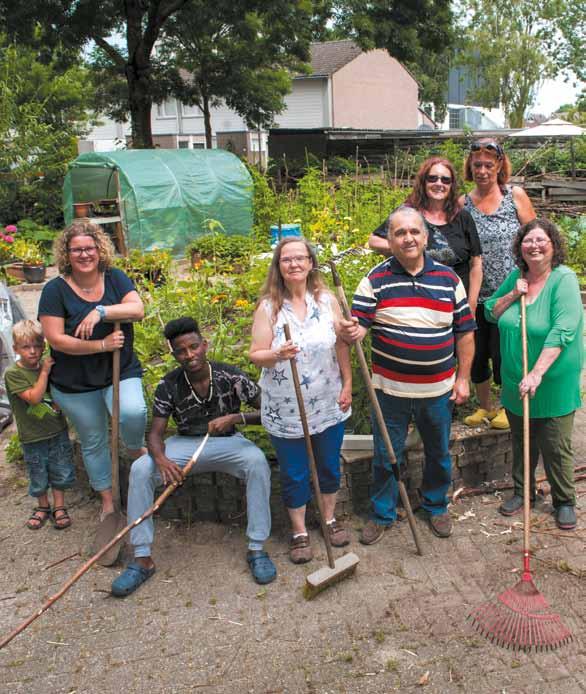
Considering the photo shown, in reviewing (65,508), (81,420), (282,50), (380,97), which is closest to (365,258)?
(81,420)

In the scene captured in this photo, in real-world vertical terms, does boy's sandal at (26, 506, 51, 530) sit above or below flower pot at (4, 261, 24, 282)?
below

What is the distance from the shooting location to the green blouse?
3633 mm

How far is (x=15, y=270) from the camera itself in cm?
1266

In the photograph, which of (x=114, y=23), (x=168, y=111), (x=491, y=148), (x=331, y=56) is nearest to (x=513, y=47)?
(x=331, y=56)

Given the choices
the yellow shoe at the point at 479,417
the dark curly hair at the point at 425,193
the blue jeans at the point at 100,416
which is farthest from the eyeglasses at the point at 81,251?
the yellow shoe at the point at 479,417

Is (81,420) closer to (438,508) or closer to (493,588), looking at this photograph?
(438,508)

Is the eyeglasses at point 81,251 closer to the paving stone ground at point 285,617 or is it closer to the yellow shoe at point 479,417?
the paving stone ground at point 285,617

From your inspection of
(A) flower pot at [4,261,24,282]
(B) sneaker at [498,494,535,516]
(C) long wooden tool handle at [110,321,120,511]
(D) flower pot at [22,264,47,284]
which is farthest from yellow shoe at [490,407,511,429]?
(A) flower pot at [4,261,24,282]

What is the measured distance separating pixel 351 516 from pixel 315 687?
4.65 feet

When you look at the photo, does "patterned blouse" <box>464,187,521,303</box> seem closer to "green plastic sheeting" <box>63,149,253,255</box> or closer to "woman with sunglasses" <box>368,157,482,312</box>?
"woman with sunglasses" <box>368,157,482,312</box>

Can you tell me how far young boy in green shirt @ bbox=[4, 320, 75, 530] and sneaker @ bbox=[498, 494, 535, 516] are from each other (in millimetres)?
2695

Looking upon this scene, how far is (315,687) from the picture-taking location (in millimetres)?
2820

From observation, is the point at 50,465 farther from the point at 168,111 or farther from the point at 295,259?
the point at 168,111

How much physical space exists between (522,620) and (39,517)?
290 cm
